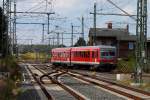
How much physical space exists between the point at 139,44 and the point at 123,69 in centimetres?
2195

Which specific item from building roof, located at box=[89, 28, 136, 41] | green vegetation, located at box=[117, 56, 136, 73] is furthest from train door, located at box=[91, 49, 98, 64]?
building roof, located at box=[89, 28, 136, 41]

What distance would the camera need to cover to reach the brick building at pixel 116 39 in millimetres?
95037

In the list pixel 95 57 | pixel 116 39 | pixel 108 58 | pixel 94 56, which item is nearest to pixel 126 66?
pixel 108 58

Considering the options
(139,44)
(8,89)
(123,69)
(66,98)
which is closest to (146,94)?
(66,98)

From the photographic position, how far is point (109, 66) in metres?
54.3

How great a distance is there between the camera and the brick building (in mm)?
95037

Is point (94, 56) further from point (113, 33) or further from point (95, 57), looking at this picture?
point (113, 33)

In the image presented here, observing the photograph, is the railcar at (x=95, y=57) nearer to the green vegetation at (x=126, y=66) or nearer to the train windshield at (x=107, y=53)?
the train windshield at (x=107, y=53)

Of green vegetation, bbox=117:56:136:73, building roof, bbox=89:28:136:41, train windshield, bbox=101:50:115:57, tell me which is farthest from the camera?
building roof, bbox=89:28:136:41

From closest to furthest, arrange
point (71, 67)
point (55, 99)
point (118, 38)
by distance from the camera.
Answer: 1. point (55, 99)
2. point (71, 67)
3. point (118, 38)

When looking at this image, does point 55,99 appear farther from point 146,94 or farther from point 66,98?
point 146,94

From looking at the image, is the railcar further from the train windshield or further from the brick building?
the brick building

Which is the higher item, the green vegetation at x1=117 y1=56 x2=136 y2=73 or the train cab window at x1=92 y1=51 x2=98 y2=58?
the train cab window at x1=92 y1=51 x2=98 y2=58

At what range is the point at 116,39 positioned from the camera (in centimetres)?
9825
